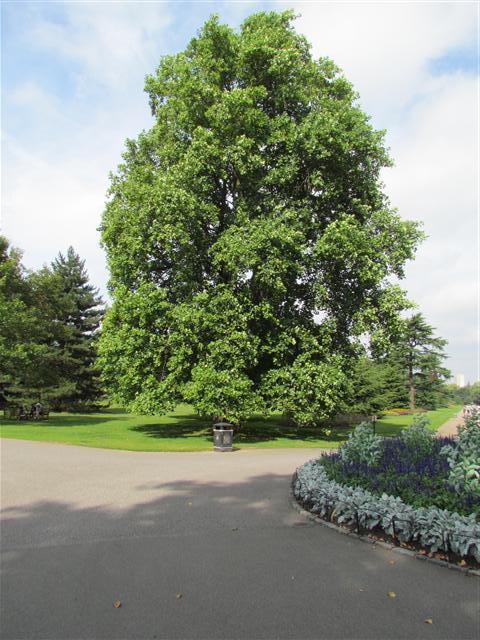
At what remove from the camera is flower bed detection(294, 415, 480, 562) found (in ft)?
18.7

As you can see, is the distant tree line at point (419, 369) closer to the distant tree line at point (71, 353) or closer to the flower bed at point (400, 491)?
the distant tree line at point (71, 353)

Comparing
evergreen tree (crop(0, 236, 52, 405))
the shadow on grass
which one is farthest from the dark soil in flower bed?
evergreen tree (crop(0, 236, 52, 405))

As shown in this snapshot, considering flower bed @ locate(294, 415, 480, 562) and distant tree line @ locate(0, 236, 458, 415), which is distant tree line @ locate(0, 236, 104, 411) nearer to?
distant tree line @ locate(0, 236, 458, 415)

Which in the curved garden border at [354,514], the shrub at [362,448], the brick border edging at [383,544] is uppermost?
the shrub at [362,448]

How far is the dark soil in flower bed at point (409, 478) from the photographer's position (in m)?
6.38

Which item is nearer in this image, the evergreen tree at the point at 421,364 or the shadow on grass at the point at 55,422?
the shadow on grass at the point at 55,422

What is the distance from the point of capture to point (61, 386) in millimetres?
38562

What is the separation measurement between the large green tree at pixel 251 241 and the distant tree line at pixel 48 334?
4829 mm

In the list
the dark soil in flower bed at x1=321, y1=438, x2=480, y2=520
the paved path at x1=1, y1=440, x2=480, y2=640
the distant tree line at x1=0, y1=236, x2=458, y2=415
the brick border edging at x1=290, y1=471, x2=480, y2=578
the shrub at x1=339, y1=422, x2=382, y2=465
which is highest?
the distant tree line at x1=0, y1=236, x2=458, y2=415

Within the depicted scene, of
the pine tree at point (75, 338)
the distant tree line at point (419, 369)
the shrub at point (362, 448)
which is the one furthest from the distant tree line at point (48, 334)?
the distant tree line at point (419, 369)

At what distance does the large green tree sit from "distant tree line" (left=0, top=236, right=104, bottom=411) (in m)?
4.83

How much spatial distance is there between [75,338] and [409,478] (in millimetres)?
38948

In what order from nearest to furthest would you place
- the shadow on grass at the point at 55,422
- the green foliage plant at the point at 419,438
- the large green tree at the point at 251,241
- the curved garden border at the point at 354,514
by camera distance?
the curved garden border at the point at 354,514
the green foliage plant at the point at 419,438
the large green tree at the point at 251,241
the shadow on grass at the point at 55,422

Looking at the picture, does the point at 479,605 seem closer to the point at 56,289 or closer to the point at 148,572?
the point at 148,572
